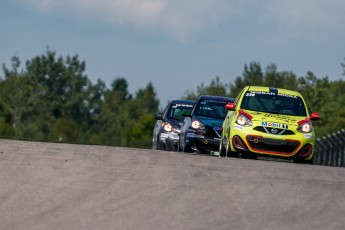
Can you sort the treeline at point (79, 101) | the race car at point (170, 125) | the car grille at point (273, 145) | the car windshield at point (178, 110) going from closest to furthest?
the car grille at point (273, 145) → the race car at point (170, 125) → the car windshield at point (178, 110) → the treeline at point (79, 101)

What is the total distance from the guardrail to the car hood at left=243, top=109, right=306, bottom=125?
10432 millimetres

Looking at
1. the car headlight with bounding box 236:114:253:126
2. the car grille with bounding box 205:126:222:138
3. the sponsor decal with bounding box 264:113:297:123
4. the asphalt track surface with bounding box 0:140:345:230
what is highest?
the sponsor decal with bounding box 264:113:297:123

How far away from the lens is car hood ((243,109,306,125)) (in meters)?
23.0

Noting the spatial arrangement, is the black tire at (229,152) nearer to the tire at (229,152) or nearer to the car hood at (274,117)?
the tire at (229,152)

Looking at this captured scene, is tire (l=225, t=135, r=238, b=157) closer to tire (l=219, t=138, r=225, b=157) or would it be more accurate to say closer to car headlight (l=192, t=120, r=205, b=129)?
tire (l=219, t=138, r=225, b=157)

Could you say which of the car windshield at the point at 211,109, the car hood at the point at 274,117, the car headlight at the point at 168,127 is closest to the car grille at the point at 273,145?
the car hood at the point at 274,117

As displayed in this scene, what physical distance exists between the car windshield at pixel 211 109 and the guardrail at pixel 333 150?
7.11 m

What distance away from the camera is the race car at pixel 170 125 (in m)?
28.9

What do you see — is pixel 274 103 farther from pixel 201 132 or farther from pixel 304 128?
pixel 201 132

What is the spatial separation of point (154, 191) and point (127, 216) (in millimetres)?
1575

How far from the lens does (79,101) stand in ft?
515

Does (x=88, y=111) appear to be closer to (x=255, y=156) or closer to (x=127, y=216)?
(x=255, y=156)

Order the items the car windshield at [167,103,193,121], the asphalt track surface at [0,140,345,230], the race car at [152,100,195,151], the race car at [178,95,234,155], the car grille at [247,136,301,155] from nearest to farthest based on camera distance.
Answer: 1. the asphalt track surface at [0,140,345,230]
2. the car grille at [247,136,301,155]
3. the race car at [178,95,234,155]
4. the race car at [152,100,195,151]
5. the car windshield at [167,103,193,121]

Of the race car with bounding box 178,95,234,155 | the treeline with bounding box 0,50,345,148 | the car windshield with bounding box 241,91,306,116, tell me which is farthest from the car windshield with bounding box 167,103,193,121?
the treeline with bounding box 0,50,345,148
